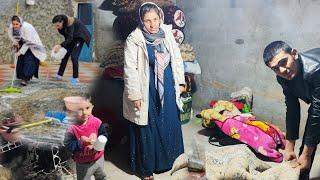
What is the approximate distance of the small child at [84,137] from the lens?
2.95 metres

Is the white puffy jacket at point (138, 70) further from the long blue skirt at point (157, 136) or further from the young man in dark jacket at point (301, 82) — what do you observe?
the young man in dark jacket at point (301, 82)

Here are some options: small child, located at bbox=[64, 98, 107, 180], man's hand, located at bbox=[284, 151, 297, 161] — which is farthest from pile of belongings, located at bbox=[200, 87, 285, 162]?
small child, located at bbox=[64, 98, 107, 180]

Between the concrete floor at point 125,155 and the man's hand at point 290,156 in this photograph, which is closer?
the man's hand at point 290,156

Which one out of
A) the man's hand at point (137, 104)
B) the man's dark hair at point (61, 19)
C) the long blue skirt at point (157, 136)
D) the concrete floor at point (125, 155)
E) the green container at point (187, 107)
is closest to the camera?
the man's dark hair at point (61, 19)

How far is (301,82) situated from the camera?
2.88 metres

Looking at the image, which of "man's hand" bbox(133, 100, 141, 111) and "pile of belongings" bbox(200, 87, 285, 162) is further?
"pile of belongings" bbox(200, 87, 285, 162)

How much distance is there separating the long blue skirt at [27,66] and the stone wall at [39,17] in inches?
3.2

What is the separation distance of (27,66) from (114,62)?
82 centimetres

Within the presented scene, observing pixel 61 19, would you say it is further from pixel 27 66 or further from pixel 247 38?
pixel 247 38

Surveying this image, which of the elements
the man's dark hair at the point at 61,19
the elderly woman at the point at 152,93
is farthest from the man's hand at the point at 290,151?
the man's dark hair at the point at 61,19

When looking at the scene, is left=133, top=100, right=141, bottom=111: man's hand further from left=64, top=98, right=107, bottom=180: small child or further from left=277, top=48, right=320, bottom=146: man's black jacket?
left=277, top=48, right=320, bottom=146: man's black jacket

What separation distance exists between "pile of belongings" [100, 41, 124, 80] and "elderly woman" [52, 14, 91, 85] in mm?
290

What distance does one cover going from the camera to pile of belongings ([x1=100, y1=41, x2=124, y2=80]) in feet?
10.9

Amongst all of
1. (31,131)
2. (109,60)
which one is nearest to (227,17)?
(109,60)
